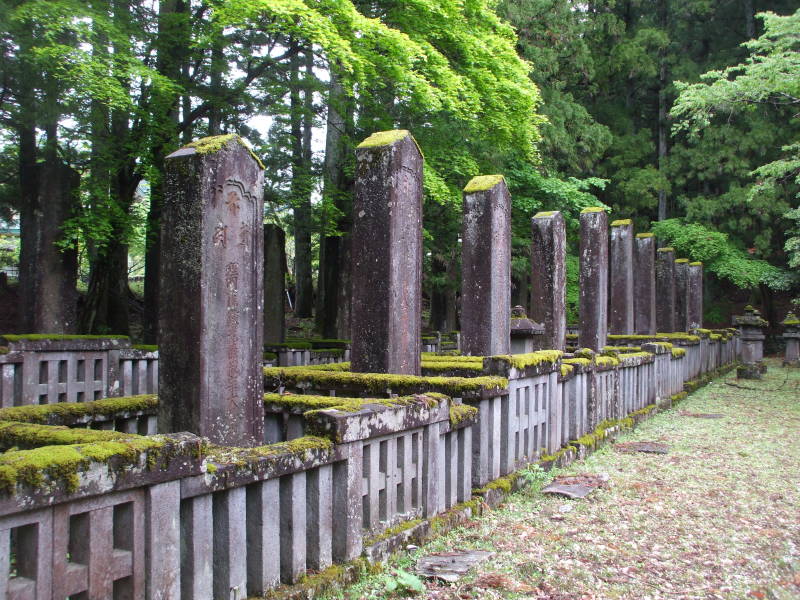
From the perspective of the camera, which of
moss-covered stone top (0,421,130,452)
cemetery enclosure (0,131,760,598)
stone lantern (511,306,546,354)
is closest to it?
cemetery enclosure (0,131,760,598)

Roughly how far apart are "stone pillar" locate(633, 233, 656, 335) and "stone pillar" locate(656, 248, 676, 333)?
2224mm

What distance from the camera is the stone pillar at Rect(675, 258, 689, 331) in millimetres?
21688

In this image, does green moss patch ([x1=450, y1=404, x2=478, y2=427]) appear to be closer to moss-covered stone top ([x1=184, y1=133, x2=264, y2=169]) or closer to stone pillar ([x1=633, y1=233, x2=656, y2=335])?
moss-covered stone top ([x1=184, y1=133, x2=264, y2=169])

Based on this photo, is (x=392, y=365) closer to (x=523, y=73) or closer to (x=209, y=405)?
(x=209, y=405)

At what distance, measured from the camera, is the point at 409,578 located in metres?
3.98

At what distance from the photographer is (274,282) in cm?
1451

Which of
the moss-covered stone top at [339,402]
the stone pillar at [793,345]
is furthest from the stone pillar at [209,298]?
the stone pillar at [793,345]

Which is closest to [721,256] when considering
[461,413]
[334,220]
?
[334,220]

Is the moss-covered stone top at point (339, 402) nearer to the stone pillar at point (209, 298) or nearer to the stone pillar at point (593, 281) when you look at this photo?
the stone pillar at point (209, 298)

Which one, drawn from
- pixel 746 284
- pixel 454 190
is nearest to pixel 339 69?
pixel 454 190

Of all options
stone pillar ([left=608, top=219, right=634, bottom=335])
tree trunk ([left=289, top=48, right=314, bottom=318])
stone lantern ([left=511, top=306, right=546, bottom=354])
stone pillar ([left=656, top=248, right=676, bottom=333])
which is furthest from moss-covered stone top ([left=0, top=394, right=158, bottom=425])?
stone pillar ([left=656, top=248, right=676, bottom=333])

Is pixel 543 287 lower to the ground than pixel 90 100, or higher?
lower

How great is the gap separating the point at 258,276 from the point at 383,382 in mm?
1691

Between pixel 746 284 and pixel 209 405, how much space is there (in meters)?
26.1
